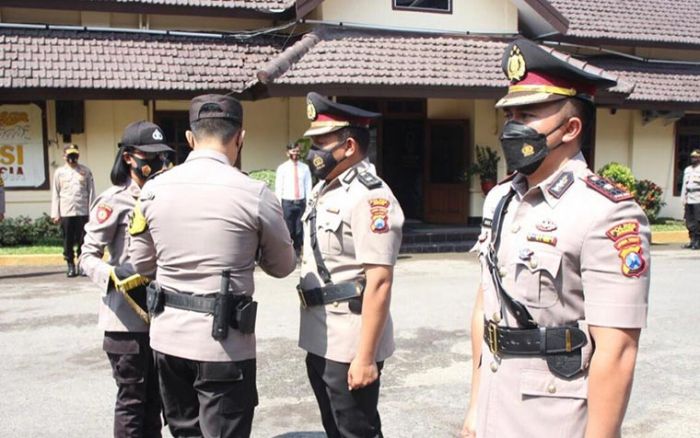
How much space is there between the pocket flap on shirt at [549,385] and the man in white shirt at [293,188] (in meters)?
8.67

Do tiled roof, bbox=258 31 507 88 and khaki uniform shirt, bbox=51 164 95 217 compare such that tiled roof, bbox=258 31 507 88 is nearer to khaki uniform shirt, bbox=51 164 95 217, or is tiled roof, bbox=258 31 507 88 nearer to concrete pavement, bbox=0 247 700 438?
khaki uniform shirt, bbox=51 164 95 217

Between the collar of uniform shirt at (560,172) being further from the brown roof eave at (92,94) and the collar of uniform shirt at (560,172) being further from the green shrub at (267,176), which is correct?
the brown roof eave at (92,94)

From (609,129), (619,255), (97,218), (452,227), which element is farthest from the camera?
(609,129)

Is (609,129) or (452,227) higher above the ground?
(609,129)

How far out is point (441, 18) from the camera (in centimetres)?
1375

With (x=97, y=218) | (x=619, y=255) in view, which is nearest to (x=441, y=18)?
(x=97, y=218)

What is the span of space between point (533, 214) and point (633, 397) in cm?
327

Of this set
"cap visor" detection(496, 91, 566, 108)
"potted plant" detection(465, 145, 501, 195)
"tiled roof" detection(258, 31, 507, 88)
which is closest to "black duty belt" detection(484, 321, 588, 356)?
"cap visor" detection(496, 91, 566, 108)

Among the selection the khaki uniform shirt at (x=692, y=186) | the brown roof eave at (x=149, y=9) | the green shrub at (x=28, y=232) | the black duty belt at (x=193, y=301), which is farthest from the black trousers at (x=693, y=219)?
the black duty belt at (x=193, y=301)

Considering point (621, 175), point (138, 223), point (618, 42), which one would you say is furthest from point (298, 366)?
point (618, 42)

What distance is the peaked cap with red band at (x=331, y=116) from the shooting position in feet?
10.1

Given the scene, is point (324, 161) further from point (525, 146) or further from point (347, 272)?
point (525, 146)

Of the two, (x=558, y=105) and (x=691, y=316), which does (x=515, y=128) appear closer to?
(x=558, y=105)

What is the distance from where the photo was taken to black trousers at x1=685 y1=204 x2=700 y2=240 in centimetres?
1231
